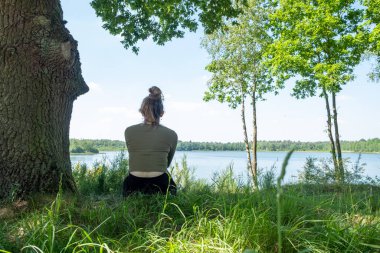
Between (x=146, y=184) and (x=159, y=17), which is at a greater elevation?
(x=159, y=17)

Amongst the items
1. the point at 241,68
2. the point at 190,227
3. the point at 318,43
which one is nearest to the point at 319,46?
the point at 318,43

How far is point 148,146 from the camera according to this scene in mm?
4953

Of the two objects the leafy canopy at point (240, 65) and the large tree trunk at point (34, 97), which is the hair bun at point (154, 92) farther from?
the leafy canopy at point (240, 65)

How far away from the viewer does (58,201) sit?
11.9ft

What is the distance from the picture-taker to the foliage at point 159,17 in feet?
29.0

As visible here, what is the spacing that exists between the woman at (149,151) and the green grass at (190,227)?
460 mm

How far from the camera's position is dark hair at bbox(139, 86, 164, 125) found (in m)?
5.01

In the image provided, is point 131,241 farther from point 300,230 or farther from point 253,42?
point 253,42

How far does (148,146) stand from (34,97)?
1709 millimetres

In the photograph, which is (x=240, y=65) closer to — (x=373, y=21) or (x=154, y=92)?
(x=373, y=21)

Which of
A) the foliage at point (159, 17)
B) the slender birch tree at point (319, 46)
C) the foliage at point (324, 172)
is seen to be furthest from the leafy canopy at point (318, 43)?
the foliage at point (159, 17)

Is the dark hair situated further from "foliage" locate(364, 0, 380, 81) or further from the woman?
"foliage" locate(364, 0, 380, 81)

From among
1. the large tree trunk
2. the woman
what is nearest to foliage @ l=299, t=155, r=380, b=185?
the woman

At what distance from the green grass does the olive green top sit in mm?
581
